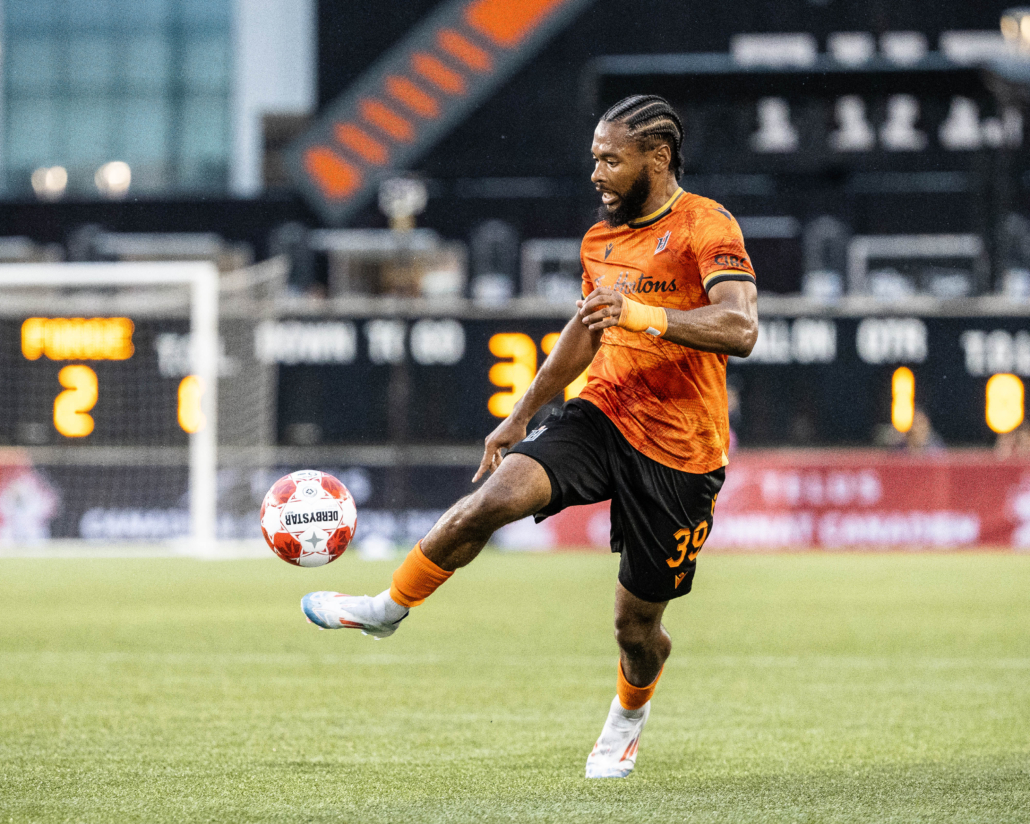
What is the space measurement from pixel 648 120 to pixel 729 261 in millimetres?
597

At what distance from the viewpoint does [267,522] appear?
5309mm

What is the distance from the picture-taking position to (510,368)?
17141 mm

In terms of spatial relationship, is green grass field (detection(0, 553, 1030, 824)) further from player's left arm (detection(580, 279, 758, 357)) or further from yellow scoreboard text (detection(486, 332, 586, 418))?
yellow scoreboard text (detection(486, 332, 586, 418))

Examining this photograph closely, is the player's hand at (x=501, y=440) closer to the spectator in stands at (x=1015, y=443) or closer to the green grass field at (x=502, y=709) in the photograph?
the green grass field at (x=502, y=709)

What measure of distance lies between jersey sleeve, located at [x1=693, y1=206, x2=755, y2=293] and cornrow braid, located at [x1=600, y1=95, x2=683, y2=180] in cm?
31

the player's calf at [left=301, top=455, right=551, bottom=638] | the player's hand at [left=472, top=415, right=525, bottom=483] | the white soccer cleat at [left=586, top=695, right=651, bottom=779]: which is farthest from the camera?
the player's hand at [left=472, top=415, right=525, bottom=483]

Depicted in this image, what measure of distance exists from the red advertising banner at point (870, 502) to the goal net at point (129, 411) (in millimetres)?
4470

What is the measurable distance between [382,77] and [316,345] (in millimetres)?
10218

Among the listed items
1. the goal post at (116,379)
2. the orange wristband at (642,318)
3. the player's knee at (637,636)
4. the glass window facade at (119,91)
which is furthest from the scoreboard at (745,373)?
the glass window facade at (119,91)

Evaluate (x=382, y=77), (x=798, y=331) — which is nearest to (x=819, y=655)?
(x=798, y=331)

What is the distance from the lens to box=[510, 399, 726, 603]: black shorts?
16.1 feet

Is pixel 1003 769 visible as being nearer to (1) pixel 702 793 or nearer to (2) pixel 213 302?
(1) pixel 702 793

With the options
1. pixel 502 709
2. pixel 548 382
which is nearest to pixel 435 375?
pixel 502 709

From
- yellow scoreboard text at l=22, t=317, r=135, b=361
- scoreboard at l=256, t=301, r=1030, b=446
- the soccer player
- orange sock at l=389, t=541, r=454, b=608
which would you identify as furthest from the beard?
yellow scoreboard text at l=22, t=317, r=135, b=361
